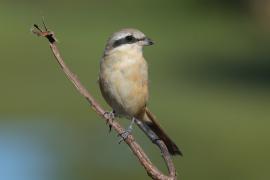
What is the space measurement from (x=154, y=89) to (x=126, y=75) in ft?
29.2

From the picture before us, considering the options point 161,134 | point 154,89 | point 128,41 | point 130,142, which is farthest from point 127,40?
point 154,89

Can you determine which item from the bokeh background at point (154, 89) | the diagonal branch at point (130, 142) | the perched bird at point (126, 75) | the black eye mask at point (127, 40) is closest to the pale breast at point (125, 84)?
the perched bird at point (126, 75)

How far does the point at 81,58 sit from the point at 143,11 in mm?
6204

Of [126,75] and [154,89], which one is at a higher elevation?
[126,75]

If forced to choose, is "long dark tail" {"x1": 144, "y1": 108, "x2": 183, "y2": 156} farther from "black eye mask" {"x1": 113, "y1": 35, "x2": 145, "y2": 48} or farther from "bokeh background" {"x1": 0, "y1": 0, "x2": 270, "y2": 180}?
"bokeh background" {"x1": 0, "y1": 0, "x2": 270, "y2": 180}

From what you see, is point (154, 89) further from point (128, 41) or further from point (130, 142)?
Result: point (130, 142)

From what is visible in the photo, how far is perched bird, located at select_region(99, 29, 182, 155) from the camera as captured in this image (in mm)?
4062

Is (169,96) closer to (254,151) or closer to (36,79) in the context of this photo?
(36,79)

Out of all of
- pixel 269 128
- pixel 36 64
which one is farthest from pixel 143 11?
pixel 269 128

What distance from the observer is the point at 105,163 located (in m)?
8.55

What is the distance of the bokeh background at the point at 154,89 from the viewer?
8.63 m

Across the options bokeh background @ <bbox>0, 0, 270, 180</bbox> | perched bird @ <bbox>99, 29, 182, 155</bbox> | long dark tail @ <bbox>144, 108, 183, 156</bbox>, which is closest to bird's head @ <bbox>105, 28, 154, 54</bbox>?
perched bird @ <bbox>99, 29, 182, 155</bbox>

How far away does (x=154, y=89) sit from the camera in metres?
13.1

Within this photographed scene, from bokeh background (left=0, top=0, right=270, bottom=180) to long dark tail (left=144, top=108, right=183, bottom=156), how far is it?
3.63m
